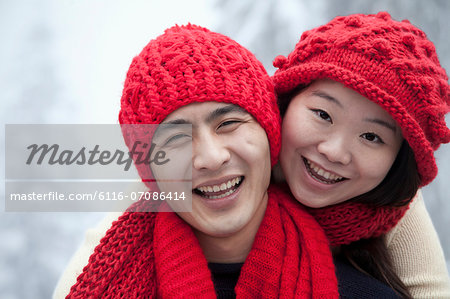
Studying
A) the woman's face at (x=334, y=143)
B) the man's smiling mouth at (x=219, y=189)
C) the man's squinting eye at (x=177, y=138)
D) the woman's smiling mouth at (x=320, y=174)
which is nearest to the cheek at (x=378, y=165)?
the woman's face at (x=334, y=143)

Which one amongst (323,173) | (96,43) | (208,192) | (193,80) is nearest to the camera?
(193,80)

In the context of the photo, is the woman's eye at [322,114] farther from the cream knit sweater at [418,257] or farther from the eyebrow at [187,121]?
the cream knit sweater at [418,257]

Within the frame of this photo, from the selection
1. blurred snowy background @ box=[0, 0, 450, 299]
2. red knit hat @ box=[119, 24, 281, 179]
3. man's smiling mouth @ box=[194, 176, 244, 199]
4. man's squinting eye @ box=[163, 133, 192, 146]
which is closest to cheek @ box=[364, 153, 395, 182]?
red knit hat @ box=[119, 24, 281, 179]

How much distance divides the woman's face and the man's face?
0.15m

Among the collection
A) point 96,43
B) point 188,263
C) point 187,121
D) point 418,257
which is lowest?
point 418,257

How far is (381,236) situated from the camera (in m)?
1.68

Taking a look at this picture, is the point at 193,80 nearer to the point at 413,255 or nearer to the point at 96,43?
the point at 413,255

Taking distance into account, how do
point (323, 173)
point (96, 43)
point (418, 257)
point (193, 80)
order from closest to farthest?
point (193, 80), point (323, 173), point (418, 257), point (96, 43)

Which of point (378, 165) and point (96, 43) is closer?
point (378, 165)

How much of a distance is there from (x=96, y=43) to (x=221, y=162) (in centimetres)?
147

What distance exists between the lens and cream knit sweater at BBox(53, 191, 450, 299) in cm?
162

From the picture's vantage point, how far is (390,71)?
125 centimetres

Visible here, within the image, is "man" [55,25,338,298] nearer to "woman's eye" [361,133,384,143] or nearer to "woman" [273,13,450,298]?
"woman" [273,13,450,298]

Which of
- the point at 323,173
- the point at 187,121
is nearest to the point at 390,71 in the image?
the point at 323,173
